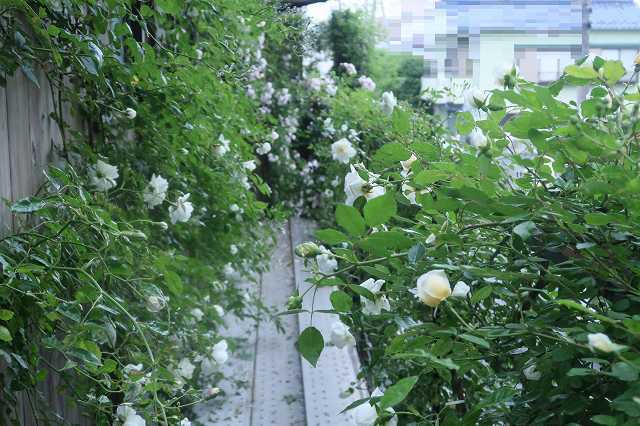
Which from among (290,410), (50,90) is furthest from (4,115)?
(290,410)

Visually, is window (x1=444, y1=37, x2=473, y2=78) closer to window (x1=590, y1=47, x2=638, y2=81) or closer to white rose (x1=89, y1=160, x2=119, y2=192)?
window (x1=590, y1=47, x2=638, y2=81)

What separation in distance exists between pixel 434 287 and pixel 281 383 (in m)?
2.31

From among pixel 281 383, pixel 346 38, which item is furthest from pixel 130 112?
pixel 346 38

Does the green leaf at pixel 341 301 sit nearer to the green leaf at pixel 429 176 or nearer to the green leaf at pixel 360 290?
the green leaf at pixel 360 290

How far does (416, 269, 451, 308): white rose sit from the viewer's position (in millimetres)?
843

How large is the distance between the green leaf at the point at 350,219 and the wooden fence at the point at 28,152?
2.35ft

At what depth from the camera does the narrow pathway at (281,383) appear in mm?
2664

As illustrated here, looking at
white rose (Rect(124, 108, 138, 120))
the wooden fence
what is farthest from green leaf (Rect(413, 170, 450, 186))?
white rose (Rect(124, 108, 138, 120))

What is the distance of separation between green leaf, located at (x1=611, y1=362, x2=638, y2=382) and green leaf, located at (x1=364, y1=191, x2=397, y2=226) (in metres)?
0.33

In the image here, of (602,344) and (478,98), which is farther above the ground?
(478,98)

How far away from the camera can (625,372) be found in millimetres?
623

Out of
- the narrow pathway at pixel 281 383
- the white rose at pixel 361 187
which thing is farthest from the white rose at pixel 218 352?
the white rose at pixel 361 187

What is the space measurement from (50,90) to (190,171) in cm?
70

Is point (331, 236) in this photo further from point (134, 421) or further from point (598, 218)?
point (134, 421)
